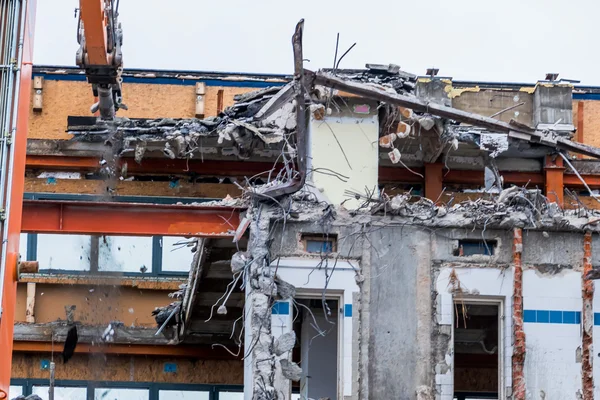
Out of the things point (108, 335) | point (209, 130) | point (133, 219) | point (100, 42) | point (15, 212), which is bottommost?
point (108, 335)

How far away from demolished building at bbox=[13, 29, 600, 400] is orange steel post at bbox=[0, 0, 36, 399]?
5.63 meters

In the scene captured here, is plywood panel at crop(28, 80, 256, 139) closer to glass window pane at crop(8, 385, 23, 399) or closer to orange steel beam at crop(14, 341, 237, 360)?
orange steel beam at crop(14, 341, 237, 360)

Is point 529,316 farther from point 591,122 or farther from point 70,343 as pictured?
point 591,122

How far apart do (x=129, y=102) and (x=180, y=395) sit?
8130mm

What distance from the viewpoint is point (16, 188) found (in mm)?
16000

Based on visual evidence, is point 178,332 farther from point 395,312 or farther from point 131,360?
point 395,312

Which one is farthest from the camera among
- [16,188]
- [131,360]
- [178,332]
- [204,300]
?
[131,360]

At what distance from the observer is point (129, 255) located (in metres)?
33.2

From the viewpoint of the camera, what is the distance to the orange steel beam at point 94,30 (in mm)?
24078

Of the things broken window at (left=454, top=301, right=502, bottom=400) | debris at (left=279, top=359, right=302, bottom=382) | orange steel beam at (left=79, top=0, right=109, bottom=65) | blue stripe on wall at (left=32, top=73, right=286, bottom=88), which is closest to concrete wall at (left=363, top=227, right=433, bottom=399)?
broken window at (left=454, top=301, right=502, bottom=400)

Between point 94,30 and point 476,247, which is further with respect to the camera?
point 94,30

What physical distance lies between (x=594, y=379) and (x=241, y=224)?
6312 mm

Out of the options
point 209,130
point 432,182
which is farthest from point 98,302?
point 432,182

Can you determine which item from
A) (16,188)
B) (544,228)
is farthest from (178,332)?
(16,188)
